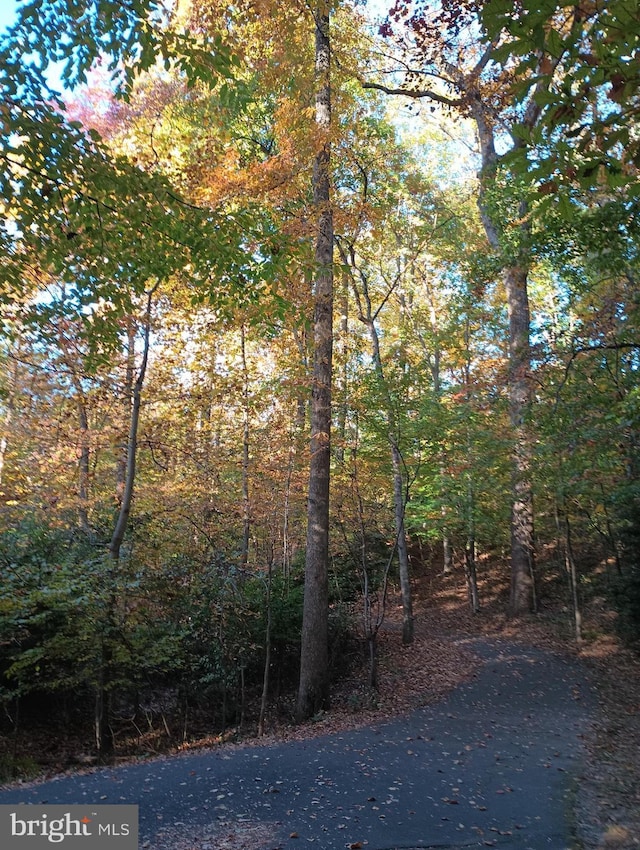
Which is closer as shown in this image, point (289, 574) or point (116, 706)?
point (116, 706)

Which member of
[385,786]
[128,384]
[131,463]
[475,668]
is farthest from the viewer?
[475,668]

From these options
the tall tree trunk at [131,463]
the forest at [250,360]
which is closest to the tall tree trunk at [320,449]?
the forest at [250,360]

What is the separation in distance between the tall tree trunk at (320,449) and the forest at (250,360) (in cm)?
5

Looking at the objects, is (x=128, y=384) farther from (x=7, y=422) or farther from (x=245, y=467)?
(x=7, y=422)

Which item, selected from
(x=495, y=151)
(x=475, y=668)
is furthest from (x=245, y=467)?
(x=495, y=151)

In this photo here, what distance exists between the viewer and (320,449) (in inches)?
378

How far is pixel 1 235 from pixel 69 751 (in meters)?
7.91

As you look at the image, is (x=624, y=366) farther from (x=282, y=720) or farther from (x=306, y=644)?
(x=282, y=720)

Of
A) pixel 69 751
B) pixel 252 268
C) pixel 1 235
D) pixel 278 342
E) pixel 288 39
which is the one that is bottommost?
pixel 69 751

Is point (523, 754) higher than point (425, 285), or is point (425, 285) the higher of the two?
point (425, 285)

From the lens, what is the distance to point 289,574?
1217 centimetres

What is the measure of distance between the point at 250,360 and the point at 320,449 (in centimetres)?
667

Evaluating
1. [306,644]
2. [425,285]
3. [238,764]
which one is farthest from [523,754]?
[425,285]

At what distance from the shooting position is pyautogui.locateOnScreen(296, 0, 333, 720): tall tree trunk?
9.16m
